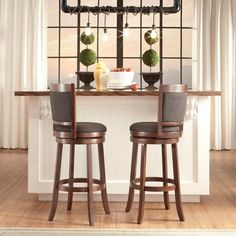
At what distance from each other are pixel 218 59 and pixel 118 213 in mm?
4956

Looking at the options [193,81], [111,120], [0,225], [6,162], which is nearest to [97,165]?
[111,120]

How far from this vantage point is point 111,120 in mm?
5039

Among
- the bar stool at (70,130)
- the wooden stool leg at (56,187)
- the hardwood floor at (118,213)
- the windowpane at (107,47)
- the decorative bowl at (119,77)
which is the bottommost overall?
the hardwood floor at (118,213)

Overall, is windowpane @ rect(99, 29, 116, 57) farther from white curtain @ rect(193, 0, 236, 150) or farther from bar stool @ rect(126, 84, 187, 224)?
Result: bar stool @ rect(126, 84, 187, 224)

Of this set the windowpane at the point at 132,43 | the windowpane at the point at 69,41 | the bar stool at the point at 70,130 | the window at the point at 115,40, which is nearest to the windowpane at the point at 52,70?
the window at the point at 115,40

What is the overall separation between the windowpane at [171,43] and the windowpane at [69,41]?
1517mm

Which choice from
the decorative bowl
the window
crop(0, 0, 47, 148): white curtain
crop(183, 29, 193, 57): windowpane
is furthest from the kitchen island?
crop(183, 29, 193, 57): windowpane

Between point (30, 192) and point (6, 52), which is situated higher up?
point (6, 52)

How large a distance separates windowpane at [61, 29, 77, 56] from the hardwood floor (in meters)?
3.75

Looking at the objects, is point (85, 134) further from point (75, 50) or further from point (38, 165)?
point (75, 50)

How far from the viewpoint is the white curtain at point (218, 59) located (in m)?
8.99

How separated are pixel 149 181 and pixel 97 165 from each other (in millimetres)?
529

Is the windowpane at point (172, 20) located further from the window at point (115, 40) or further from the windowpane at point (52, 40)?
the windowpane at point (52, 40)

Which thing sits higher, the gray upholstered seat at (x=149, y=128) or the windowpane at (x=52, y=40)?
the windowpane at (x=52, y=40)
